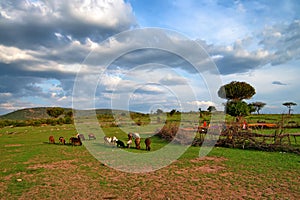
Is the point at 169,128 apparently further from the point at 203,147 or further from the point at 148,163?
the point at 148,163

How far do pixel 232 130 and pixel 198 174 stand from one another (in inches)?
343

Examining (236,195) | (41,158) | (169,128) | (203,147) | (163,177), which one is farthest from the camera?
(169,128)

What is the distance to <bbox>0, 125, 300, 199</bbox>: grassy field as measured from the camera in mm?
7137

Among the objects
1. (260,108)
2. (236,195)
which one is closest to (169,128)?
(236,195)

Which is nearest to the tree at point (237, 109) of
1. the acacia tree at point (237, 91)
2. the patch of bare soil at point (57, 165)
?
the acacia tree at point (237, 91)

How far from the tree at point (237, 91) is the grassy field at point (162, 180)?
5177 centimetres

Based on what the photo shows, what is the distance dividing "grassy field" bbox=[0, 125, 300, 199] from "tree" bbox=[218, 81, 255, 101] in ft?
170

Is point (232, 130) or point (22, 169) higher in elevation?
point (232, 130)

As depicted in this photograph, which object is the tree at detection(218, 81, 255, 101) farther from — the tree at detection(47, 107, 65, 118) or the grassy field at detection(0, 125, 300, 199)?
the tree at detection(47, 107, 65, 118)

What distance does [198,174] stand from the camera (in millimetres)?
9359

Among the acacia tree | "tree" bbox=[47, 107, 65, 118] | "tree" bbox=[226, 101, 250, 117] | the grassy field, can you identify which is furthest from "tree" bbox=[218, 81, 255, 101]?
"tree" bbox=[47, 107, 65, 118]

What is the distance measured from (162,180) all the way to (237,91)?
5769 cm

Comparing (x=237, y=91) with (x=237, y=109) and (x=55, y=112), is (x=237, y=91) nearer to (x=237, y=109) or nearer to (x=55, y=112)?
(x=237, y=109)

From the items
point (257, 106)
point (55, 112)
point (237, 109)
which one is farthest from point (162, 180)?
point (55, 112)
